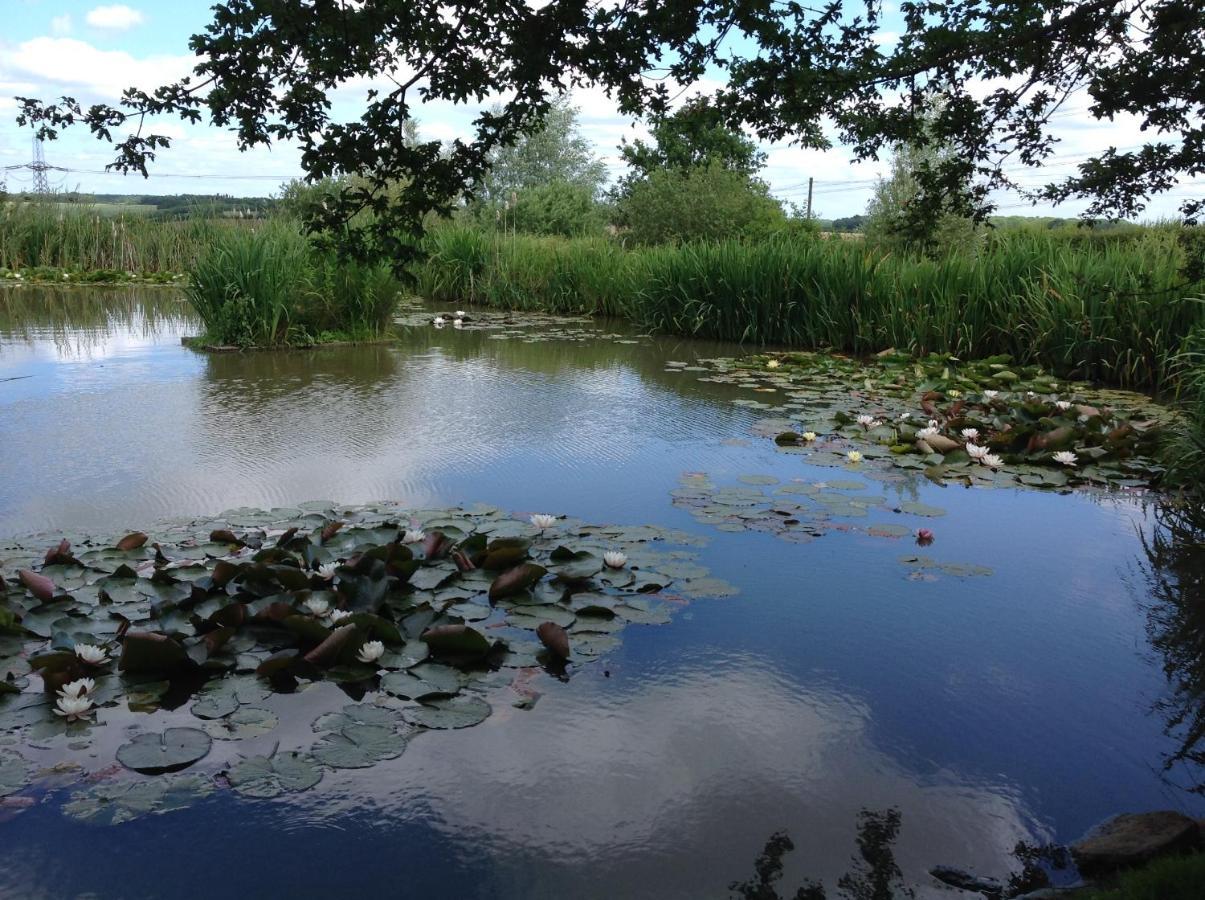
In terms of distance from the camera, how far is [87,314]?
11.4 meters

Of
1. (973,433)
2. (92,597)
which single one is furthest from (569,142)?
(92,597)

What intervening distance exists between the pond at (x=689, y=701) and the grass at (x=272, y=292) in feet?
9.99

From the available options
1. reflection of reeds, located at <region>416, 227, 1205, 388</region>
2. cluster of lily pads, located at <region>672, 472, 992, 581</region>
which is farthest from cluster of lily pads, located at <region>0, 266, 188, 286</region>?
cluster of lily pads, located at <region>672, 472, 992, 581</region>

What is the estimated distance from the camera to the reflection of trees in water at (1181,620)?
94.6 inches

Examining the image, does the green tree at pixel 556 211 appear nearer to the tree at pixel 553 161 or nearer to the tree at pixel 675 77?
the tree at pixel 553 161

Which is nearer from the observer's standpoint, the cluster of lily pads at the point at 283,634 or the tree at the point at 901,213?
the cluster of lily pads at the point at 283,634

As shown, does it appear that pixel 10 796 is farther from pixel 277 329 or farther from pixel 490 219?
pixel 490 219

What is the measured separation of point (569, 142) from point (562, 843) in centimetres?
3627

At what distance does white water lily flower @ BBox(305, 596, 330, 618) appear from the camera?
2.73 meters

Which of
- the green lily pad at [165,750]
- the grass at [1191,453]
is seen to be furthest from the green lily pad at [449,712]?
the grass at [1191,453]

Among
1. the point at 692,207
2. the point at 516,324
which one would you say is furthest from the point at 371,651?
the point at 692,207

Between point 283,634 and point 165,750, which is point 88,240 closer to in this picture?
point 283,634

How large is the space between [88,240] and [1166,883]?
19.6m

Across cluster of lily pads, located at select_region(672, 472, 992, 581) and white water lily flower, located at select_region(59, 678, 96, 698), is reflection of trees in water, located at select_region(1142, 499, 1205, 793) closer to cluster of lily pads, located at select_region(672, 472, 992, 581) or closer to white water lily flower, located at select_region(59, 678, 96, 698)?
cluster of lily pads, located at select_region(672, 472, 992, 581)
